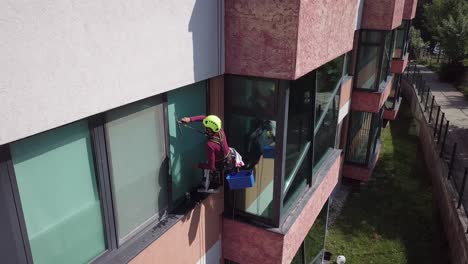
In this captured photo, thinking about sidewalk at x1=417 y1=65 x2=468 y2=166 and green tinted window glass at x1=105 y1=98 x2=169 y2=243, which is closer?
green tinted window glass at x1=105 y1=98 x2=169 y2=243

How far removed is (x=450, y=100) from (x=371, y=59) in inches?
657

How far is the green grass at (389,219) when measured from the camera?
12148mm

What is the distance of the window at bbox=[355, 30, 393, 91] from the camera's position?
13258 millimetres

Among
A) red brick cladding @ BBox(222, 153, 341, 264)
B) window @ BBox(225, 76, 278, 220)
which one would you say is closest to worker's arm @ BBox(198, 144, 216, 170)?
window @ BBox(225, 76, 278, 220)

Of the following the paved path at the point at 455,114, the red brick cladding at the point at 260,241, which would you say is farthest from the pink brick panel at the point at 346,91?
the red brick cladding at the point at 260,241

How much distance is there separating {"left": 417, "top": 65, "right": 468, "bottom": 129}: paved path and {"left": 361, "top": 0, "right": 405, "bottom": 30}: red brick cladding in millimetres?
11433

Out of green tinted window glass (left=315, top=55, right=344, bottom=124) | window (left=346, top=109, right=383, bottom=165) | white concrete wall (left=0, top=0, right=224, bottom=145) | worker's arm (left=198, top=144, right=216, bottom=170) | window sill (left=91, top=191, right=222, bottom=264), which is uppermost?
white concrete wall (left=0, top=0, right=224, bottom=145)

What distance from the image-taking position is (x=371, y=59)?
1358 cm

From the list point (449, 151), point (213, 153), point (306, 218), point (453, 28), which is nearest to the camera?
point (213, 153)

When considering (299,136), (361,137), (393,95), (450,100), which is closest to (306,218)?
(299,136)

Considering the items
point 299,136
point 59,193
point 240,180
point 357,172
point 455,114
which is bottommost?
point 357,172

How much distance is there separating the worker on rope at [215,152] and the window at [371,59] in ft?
31.5

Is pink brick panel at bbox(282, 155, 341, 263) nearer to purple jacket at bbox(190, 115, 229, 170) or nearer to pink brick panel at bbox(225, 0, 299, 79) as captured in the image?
purple jacket at bbox(190, 115, 229, 170)

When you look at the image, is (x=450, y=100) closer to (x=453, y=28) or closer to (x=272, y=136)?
(x=453, y=28)
